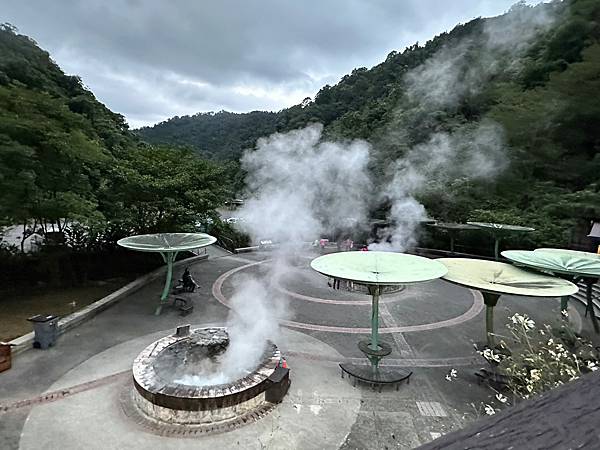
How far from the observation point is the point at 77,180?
1231cm

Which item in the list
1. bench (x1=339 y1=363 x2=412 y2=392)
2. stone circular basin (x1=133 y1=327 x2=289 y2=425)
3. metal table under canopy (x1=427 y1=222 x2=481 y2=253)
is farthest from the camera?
metal table under canopy (x1=427 y1=222 x2=481 y2=253)

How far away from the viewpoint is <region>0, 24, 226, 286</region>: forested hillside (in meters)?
10.5

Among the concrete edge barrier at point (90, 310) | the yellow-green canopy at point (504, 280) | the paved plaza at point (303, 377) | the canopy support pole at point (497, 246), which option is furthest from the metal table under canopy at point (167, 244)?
the canopy support pole at point (497, 246)

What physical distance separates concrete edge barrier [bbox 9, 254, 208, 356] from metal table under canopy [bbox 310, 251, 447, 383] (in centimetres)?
702

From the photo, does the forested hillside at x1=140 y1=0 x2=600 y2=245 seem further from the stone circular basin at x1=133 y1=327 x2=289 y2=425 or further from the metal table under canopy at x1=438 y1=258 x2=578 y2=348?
the stone circular basin at x1=133 y1=327 x2=289 y2=425

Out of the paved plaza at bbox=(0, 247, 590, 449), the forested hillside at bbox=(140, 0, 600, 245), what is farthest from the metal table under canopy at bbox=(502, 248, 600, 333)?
the forested hillside at bbox=(140, 0, 600, 245)

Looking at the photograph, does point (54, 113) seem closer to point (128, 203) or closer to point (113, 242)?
point (128, 203)

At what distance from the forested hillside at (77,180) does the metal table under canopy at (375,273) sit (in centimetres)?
824

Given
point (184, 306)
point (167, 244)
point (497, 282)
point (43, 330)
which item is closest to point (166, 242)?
point (167, 244)

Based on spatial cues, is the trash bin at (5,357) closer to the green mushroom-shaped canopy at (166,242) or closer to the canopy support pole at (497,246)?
the green mushroom-shaped canopy at (166,242)

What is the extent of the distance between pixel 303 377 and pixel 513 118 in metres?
21.4

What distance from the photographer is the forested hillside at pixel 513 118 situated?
1906 cm

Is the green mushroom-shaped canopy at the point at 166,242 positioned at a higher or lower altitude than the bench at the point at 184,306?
higher

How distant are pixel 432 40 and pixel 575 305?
160ft
